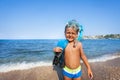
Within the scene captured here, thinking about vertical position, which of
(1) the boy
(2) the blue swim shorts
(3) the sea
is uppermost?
(1) the boy

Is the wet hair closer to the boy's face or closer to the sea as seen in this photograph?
the boy's face

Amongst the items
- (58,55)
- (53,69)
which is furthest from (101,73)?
(58,55)

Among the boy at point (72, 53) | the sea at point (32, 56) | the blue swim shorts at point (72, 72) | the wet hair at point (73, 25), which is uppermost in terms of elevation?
the wet hair at point (73, 25)

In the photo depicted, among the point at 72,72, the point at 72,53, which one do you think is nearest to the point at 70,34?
the point at 72,53

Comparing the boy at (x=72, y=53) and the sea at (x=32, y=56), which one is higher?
the boy at (x=72, y=53)

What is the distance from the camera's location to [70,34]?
14.2 ft

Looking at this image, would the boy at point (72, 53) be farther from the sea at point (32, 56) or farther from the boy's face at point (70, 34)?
the sea at point (32, 56)

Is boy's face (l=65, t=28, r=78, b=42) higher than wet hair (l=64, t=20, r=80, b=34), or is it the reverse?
wet hair (l=64, t=20, r=80, b=34)

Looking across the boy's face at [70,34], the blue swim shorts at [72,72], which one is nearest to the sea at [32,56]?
the blue swim shorts at [72,72]

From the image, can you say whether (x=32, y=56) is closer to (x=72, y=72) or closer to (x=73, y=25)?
(x=72, y=72)

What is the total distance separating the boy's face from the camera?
170 inches

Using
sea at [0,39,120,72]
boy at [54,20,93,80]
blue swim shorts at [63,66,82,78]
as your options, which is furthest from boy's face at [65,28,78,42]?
sea at [0,39,120,72]

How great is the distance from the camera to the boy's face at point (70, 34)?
170 inches

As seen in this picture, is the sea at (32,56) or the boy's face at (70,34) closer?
the boy's face at (70,34)
